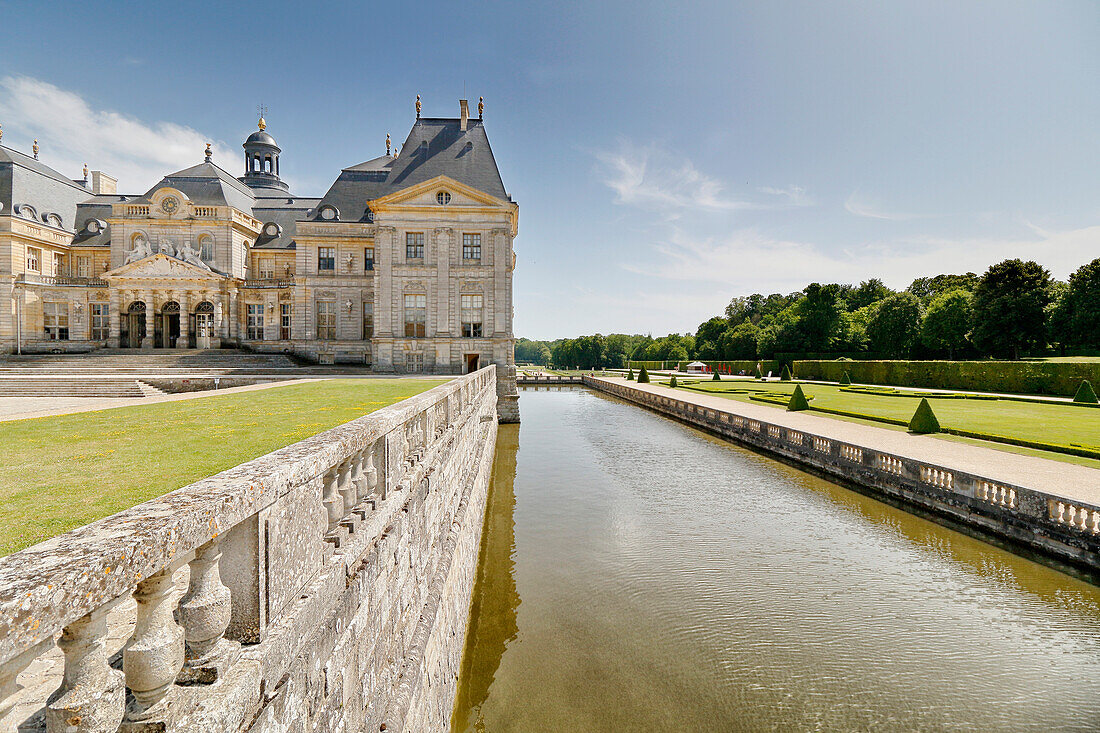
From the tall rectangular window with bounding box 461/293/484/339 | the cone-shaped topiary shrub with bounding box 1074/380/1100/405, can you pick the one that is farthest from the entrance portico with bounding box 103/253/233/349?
the cone-shaped topiary shrub with bounding box 1074/380/1100/405

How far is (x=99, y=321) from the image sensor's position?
37250 millimetres

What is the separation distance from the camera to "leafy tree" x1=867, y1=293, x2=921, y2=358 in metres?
60.9

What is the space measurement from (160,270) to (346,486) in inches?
1658

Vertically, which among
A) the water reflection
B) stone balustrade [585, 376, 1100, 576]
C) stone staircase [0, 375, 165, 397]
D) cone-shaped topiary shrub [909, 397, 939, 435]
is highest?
stone staircase [0, 375, 165, 397]

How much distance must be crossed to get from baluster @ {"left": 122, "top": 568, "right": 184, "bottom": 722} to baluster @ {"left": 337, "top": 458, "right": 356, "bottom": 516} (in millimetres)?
1715

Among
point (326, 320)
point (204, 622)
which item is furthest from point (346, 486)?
point (326, 320)

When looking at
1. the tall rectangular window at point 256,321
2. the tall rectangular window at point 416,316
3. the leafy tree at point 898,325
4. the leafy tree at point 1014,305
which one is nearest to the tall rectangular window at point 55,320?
the tall rectangular window at point 256,321

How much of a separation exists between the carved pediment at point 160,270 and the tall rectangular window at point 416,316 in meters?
16.2

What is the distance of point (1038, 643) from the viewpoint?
7.37m

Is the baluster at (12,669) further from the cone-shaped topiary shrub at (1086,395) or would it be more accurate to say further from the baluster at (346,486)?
the cone-shaped topiary shrub at (1086,395)

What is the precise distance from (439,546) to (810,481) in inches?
561

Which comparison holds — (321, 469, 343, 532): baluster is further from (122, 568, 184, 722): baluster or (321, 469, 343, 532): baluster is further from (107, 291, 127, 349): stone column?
(107, 291, 127, 349): stone column

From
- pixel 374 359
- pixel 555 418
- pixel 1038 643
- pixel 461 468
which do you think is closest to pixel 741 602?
pixel 1038 643

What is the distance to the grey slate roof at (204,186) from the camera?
1518 inches
